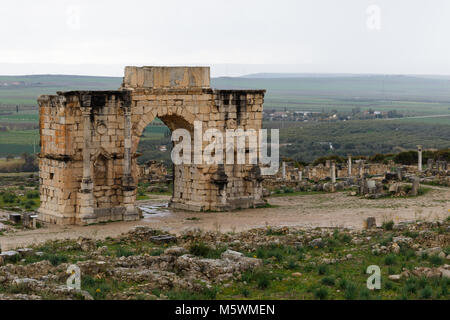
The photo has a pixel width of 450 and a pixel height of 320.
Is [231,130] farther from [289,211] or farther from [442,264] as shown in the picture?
[442,264]

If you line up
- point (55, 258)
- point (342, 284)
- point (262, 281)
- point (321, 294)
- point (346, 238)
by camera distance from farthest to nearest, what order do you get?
point (346, 238), point (55, 258), point (262, 281), point (342, 284), point (321, 294)

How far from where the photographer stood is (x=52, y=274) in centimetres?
1471

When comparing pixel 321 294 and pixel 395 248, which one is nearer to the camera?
pixel 321 294

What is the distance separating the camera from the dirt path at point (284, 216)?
21172 mm

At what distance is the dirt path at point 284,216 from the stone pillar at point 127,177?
448 mm

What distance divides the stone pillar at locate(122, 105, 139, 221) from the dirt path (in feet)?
1.47

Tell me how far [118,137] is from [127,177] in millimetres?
1195

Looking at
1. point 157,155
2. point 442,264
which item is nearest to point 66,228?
point 442,264

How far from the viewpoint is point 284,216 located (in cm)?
2414

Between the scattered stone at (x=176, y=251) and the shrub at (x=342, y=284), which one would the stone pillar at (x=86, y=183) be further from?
the shrub at (x=342, y=284)

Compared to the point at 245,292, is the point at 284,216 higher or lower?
lower

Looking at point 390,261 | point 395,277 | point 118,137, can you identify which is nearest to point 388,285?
point 395,277

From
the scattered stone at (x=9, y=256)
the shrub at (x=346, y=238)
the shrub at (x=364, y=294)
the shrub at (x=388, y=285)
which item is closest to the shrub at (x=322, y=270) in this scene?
the shrub at (x=388, y=285)

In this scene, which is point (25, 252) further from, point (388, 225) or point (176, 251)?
point (388, 225)
